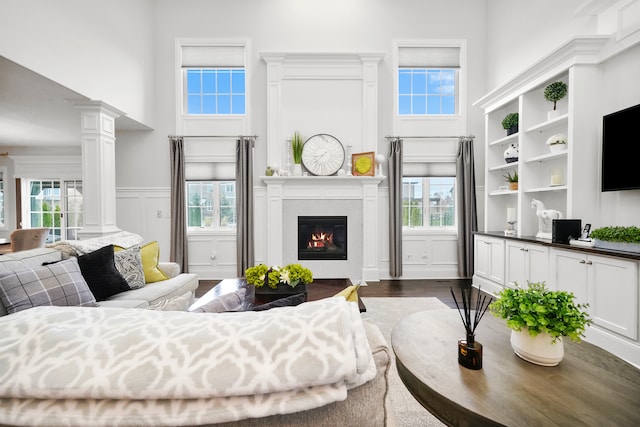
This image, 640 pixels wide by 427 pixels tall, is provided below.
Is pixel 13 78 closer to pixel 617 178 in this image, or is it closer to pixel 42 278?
pixel 42 278

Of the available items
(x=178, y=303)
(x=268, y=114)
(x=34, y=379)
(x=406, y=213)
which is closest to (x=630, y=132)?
(x=406, y=213)

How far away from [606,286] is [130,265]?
3777mm

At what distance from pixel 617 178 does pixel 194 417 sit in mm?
3521

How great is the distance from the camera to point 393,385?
6.43ft

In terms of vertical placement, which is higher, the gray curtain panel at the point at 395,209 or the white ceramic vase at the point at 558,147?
the white ceramic vase at the point at 558,147

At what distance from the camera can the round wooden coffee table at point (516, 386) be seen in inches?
32.5

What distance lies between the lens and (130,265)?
2.42m

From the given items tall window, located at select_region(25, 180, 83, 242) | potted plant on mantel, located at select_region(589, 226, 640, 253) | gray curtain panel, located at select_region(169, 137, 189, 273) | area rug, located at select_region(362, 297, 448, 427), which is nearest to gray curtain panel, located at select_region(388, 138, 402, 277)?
area rug, located at select_region(362, 297, 448, 427)

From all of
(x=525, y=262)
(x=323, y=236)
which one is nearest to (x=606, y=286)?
(x=525, y=262)

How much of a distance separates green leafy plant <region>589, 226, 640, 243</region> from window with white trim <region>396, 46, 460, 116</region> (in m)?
3.09

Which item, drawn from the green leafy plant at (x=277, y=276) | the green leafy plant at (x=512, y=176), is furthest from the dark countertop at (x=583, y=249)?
the green leafy plant at (x=277, y=276)

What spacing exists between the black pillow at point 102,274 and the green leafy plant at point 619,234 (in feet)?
12.4

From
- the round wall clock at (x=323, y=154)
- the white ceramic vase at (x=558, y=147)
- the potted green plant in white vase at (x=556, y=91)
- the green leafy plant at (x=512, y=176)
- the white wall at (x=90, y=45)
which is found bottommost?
the green leafy plant at (x=512, y=176)

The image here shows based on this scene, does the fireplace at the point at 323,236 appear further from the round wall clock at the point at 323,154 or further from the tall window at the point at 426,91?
the tall window at the point at 426,91
